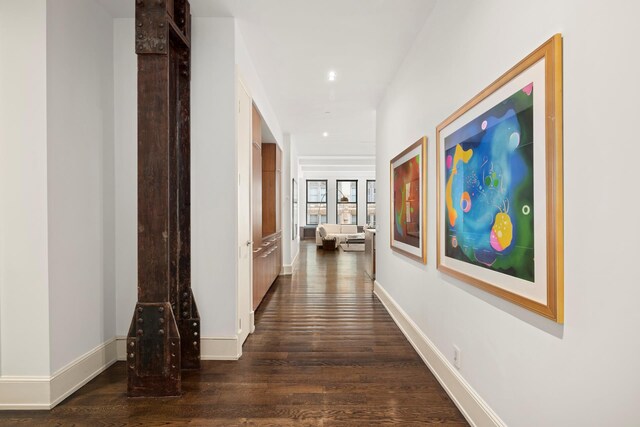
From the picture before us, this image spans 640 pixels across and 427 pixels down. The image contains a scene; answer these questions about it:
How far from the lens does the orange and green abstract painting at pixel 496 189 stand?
4.88 ft

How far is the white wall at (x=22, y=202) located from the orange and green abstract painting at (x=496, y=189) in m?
2.68

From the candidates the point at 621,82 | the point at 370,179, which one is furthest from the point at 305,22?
the point at 370,179

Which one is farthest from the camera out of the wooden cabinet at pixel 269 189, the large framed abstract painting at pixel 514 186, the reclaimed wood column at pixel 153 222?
the wooden cabinet at pixel 269 189

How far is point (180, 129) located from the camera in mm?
2811

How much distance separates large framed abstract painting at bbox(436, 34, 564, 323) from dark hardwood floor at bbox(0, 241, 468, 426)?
3.06 feet

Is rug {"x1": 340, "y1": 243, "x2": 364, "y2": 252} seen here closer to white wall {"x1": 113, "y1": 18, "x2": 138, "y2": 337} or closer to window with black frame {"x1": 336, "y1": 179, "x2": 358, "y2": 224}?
window with black frame {"x1": 336, "y1": 179, "x2": 358, "y2": 224}

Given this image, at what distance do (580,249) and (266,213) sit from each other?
16.3 ft

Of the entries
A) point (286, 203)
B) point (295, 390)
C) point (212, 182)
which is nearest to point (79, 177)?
point (212, 182)

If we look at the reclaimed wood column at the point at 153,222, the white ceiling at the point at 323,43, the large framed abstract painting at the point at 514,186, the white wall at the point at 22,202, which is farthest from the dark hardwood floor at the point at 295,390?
the white ceiling at the point at 323,43

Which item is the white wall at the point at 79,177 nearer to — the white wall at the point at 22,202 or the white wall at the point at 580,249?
the white wall at the point at 22,202

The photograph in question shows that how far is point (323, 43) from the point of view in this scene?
10.9ft

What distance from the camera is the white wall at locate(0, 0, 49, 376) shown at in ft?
7.26

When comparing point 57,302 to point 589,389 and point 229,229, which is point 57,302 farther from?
point 589,389

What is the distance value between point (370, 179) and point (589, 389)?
47.2ft
